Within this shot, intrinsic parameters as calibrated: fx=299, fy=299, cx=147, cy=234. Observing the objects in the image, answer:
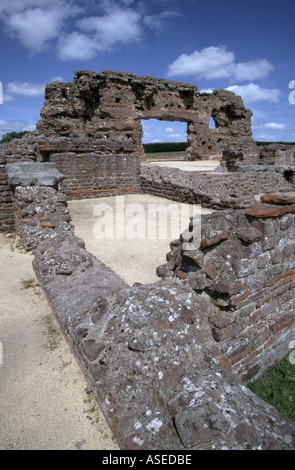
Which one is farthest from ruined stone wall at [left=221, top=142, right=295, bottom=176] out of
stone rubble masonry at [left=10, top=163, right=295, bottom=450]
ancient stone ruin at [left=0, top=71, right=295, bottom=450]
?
stone rubble masonry at [left=10, top=163, right=295, bottom=450]

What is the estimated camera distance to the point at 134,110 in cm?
1881

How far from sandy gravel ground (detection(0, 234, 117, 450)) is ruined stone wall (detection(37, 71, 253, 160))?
10.7m

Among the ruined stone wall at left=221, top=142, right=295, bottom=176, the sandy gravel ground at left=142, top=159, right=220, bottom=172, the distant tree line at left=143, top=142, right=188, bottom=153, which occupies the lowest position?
the sandy gravel ground at left=142, top=159, right=220, bottom=172

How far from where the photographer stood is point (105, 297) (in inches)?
105

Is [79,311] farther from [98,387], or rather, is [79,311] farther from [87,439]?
[87,439]

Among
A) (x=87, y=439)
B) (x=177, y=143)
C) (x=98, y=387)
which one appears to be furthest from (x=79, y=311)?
(x=177, y=143)

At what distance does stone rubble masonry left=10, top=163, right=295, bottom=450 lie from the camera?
1.68 m

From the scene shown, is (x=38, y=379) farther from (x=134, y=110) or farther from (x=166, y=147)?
(x=166, y=147)

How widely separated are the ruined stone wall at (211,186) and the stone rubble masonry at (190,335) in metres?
5.80

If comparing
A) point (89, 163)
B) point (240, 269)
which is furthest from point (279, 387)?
point (89, 163)

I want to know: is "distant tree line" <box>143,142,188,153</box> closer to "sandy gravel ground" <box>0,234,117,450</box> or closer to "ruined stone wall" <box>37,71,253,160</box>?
"ruined stone wall" <box>37,71,253,160</box>

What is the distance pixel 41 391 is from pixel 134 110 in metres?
18.9

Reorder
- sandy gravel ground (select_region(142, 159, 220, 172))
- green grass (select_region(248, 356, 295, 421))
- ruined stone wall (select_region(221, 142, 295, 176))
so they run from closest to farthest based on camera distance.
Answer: green grass (select_region(248, 356, 295, 421))
sandy gravel ground (select_region(142, 159, 220, 172))
ruined stone wall (select_region(221, 142, 295, 176))

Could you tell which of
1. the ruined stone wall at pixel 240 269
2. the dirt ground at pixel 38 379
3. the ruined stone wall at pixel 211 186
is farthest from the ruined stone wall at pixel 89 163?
the ruined stone wall at pixel 240 269
